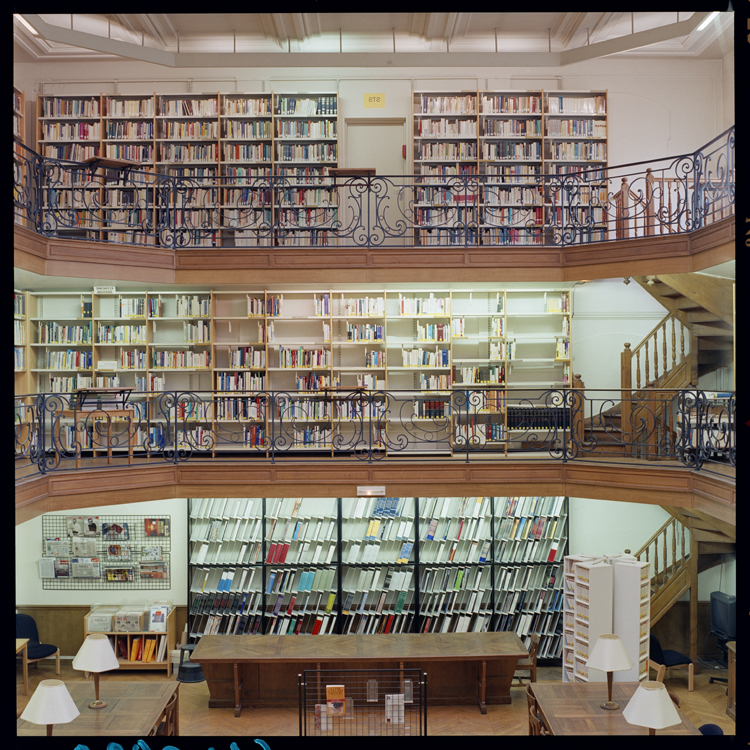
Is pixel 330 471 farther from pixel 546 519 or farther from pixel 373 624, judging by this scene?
pixel 546 519

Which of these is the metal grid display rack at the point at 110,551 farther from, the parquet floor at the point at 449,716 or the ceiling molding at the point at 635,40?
the ceiling molding at the point at 635,40

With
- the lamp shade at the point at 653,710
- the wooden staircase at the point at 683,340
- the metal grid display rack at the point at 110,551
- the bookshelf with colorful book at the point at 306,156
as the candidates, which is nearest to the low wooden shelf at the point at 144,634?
the metal grid display rack at the point at 110,551

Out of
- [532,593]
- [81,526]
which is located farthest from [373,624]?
[81,526]

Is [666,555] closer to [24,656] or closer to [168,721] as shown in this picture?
[168,721]

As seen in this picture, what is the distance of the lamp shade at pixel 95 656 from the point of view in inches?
201

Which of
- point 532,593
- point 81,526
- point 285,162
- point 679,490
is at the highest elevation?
point 285,162

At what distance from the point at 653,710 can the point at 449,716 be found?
9.95ft

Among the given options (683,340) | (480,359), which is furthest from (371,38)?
(683,340)

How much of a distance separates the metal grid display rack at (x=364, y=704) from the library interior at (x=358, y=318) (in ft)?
1.24

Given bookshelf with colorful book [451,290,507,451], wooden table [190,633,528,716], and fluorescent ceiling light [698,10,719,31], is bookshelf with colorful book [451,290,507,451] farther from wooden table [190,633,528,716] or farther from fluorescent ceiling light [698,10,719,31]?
fluorescent ceiling light [698,10,719,31]

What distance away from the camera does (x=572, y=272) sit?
7352 mm

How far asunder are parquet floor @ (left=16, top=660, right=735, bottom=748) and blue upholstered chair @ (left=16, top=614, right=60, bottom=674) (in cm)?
31
